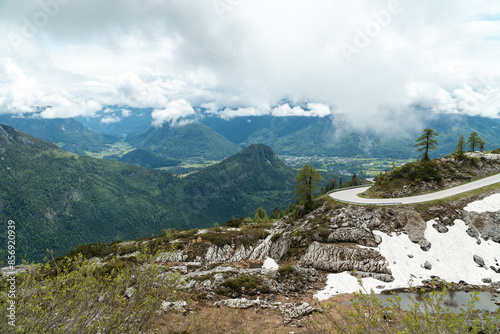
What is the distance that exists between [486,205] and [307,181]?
35.5 metres

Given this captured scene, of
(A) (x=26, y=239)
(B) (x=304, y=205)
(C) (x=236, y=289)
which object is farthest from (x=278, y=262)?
(A) (x=26, y=239)

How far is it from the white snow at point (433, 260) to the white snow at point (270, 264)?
11024 millimetres

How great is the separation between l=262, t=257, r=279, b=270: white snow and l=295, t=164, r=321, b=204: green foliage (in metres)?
18.7

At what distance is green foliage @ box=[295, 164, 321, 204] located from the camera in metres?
56.0

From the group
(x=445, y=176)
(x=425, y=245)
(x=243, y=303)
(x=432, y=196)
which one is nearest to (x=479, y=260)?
(x=425, y=245)

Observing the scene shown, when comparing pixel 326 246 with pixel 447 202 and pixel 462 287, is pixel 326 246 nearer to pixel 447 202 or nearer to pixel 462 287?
pixel 462 287

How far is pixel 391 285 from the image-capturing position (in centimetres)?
3375

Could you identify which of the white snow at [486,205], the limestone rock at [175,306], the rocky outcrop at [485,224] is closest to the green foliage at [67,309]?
the limestone rock at [175,306]

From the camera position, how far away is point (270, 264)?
45531 mm

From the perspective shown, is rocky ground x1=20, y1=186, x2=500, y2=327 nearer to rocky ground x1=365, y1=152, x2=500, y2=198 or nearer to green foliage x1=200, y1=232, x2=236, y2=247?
green foliage x1=200, y1=232, x2=236, y2=247

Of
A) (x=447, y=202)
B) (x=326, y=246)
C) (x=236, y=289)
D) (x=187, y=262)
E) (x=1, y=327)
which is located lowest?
(x=187, y=262)

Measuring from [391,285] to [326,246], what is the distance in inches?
446

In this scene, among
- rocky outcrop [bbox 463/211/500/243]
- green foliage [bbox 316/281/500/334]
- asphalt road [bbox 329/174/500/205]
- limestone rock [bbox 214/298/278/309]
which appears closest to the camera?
green foliage [bbox 316/281/500/334]

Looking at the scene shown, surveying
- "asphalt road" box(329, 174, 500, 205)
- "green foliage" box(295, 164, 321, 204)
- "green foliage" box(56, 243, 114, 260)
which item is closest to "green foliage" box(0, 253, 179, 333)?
"green foliage" box(295, 164, 321, 204)
